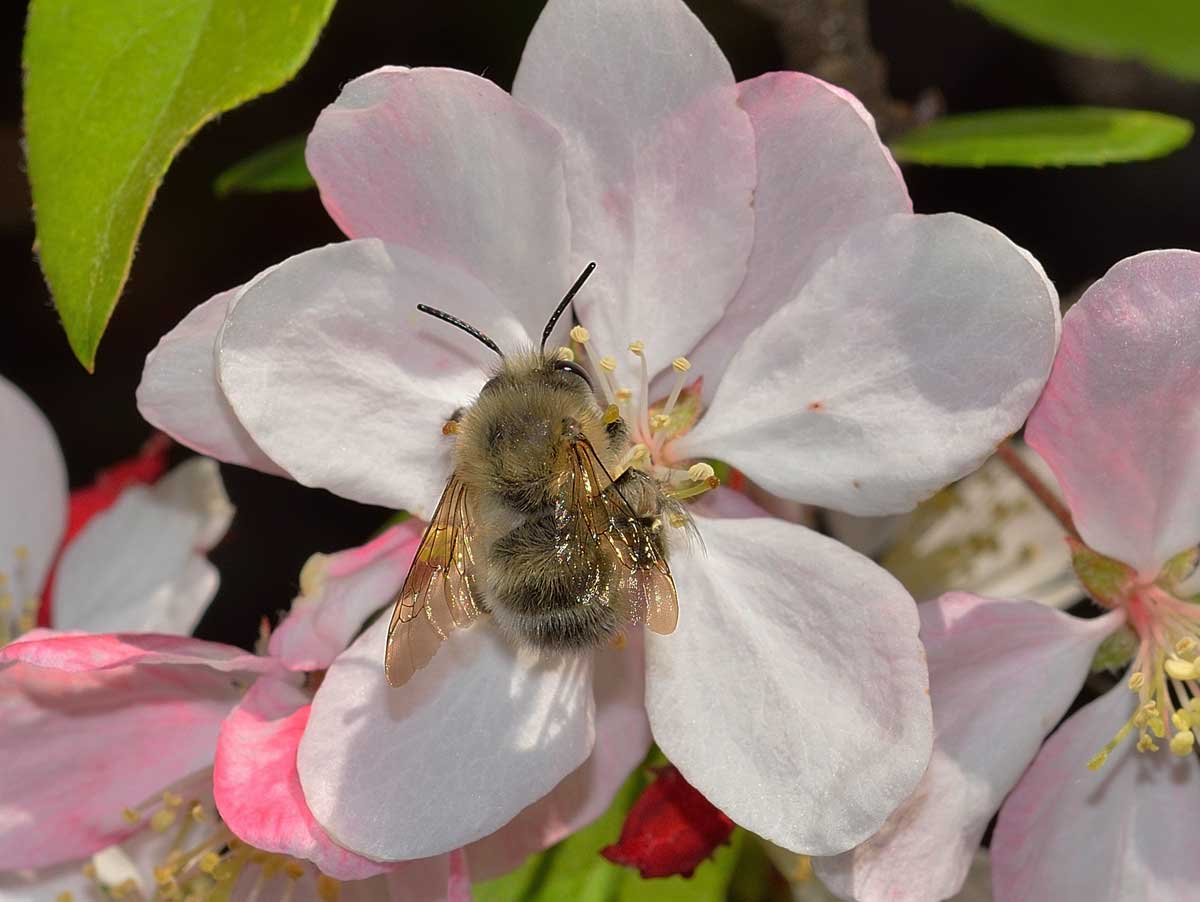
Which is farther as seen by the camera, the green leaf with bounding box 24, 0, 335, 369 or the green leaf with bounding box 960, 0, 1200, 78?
the green leaf with bounding box 960, 0, 1200, 78

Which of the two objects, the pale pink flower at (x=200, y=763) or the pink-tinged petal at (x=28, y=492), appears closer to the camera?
the pale pink flower at (x=200, y=763)

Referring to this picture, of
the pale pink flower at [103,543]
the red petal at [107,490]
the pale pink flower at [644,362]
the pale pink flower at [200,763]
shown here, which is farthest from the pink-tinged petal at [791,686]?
the red petal at [107,490]

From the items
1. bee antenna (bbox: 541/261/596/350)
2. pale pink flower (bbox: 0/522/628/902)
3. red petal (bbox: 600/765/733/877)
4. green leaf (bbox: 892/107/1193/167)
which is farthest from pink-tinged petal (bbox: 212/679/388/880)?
green leaf (bbox: 892/107/1193/167)

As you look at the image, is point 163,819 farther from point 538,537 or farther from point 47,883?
point 538,537

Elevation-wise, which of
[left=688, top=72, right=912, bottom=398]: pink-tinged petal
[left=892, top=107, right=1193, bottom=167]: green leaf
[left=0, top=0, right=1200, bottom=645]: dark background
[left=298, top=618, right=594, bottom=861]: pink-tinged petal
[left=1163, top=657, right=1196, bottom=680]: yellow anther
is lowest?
[left=0, top=0, right=1200, bottom=645]: dark background

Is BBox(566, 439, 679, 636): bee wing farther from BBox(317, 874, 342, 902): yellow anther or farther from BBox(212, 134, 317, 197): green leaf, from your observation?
BBox(212, 134, 317, 197): green leaf

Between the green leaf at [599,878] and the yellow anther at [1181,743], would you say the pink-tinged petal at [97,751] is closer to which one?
the green leaf at [599,878]
